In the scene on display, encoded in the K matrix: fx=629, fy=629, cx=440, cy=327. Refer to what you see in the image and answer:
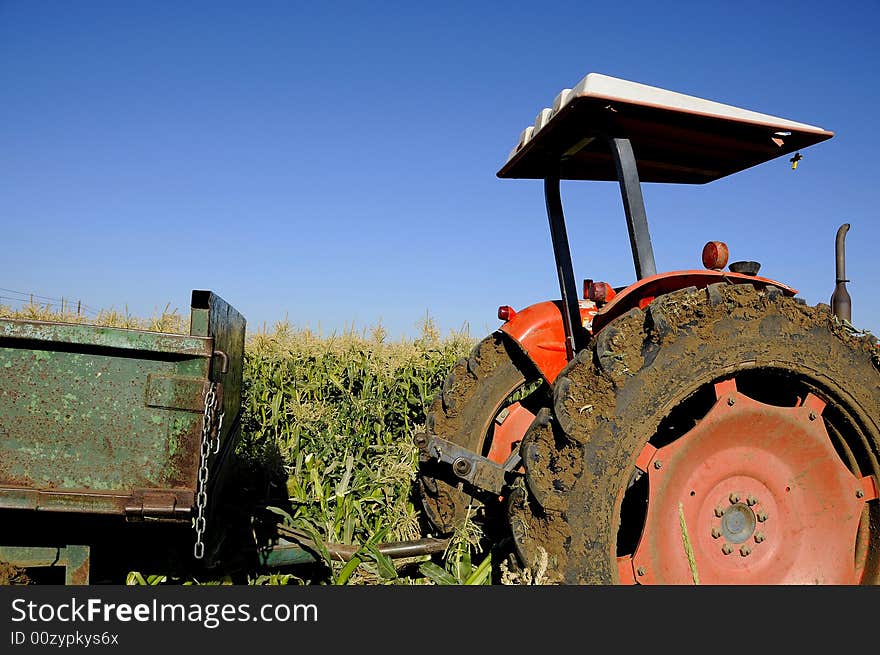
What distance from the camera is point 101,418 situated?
228 centimetres

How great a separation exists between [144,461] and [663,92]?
260cm

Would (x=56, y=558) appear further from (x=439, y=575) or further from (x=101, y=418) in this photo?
(x=439, y=575)

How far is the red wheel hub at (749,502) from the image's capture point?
2.33 m

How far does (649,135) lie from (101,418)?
278cm

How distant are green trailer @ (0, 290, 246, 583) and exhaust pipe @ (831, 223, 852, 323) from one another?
129 inches

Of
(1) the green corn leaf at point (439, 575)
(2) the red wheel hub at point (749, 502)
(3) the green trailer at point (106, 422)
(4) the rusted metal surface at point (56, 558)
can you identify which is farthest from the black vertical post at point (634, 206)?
(4) the rusted metal surface at point (56, 558)

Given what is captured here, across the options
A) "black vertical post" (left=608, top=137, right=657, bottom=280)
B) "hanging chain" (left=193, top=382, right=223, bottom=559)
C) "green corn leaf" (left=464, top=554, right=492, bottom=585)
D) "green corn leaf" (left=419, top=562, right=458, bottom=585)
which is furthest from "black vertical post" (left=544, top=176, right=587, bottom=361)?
"hanging chain" (left=193, top=382, right=223, bottom=559)

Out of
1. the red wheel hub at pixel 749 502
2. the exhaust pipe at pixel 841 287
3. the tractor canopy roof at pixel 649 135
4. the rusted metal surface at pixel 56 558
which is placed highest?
the tractor canopy roof at pixel 649 135

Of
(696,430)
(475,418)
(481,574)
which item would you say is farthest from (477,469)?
(696,430)

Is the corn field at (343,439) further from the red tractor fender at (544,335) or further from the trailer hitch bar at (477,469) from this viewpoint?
the red tractor fender at (544,335)
